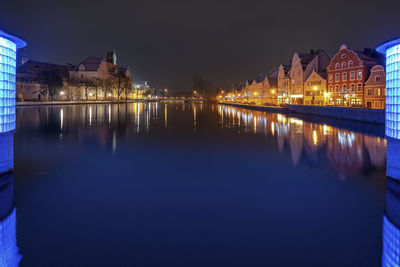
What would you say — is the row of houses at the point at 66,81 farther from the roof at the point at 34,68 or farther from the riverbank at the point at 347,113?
the riverbank at the point at 347,113

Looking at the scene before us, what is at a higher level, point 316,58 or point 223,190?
point 316,58

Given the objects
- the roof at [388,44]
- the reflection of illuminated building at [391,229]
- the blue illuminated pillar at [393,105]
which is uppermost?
the roof at [388,44]

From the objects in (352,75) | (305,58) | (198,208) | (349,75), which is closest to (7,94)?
(198,208)

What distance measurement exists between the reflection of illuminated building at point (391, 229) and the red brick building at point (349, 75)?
140 ft

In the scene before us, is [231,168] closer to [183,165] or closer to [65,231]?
[183,165]

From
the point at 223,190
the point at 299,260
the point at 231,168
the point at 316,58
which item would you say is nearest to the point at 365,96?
the point at 316,58

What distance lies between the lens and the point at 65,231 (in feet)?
20.7

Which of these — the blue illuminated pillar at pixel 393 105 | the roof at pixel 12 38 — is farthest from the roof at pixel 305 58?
the roof at pixel 12 38

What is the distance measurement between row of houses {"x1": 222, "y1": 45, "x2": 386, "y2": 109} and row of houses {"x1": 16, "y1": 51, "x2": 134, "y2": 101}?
56.2 meters

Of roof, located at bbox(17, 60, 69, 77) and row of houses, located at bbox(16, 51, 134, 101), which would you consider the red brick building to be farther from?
roof, located at bbox(17, 60, 69, 77)

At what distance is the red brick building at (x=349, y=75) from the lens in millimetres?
48875

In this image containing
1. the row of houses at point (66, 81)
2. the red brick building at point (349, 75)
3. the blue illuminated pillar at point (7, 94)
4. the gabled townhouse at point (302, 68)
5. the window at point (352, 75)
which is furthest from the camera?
the row of houses at point (66, 81)

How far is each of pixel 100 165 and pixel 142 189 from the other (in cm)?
400

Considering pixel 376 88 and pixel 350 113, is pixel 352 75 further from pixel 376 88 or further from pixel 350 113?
pixel 350 113
